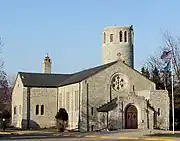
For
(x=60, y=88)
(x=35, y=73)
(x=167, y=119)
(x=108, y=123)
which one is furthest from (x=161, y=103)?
(x=35, y=73)

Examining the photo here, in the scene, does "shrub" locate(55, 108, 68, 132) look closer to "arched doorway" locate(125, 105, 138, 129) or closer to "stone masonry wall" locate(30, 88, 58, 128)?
"arched doorway" locate(125, 105, 138, 129)

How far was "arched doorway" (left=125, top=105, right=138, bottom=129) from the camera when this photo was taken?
6212 cm

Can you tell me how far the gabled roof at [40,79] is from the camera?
72688 millimetres

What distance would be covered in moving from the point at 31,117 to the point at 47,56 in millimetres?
16180

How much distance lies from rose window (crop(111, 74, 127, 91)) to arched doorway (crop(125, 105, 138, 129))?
470 cm

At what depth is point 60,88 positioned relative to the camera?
73.2 metres

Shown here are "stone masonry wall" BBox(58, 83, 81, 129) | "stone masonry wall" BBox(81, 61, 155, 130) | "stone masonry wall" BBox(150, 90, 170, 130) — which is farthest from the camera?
"stone masonry wall" BBox(58, 83, 81, 129)

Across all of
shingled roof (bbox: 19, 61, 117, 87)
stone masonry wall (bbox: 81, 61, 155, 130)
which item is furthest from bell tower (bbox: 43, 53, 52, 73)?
stone masonry wall (bbox: 81, 61, 155, 130)

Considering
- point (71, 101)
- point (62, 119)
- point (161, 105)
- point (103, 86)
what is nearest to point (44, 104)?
point (71, 101)

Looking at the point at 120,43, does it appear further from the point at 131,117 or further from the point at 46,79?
the point at 131,117

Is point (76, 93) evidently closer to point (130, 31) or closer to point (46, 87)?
point (46, 87)

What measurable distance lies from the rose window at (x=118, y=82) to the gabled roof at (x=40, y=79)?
1222cm

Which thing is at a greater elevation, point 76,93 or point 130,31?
point 130,31

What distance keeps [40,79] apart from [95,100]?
13716 mm
